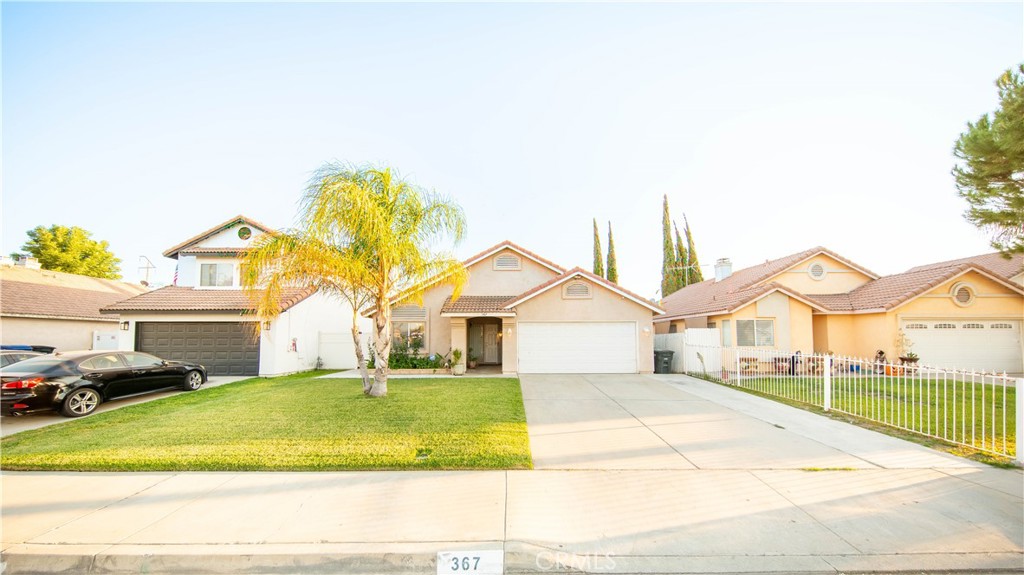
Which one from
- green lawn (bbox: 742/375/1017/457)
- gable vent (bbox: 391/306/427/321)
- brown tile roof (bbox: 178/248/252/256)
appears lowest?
green lawn (bbox: 742/375/1017/457)

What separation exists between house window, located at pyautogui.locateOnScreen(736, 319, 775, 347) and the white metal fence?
49.7 inches

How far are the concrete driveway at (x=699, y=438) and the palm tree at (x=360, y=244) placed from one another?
4370 millimetres

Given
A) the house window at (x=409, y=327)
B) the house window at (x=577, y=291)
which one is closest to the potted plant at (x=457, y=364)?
the house window at (x=409, y=327)

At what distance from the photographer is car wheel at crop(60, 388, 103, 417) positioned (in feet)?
31.9

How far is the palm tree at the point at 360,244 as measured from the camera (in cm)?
1005

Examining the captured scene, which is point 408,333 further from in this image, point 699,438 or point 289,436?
point 699,438

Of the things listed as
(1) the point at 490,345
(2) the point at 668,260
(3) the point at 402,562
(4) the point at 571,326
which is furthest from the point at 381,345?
(2) the point at 668,260

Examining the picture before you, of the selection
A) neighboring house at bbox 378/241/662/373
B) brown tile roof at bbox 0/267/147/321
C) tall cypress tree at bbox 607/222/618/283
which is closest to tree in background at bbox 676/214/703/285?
tall cypress tree at bbox 607/222/618/283

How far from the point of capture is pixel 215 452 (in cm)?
646

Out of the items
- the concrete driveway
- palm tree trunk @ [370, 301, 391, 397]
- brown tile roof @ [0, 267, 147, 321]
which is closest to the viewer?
the concrete driveway

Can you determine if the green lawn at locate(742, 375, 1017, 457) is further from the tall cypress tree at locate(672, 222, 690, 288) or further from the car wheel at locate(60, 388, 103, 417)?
the tall cypress tree at locate(672, 222, 690, 288)

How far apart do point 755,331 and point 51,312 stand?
101 ft

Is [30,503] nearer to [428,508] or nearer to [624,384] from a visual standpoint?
[428,508]

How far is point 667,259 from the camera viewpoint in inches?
1575
